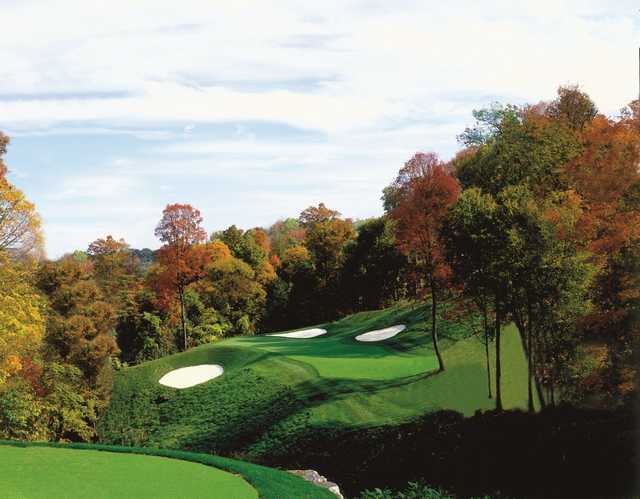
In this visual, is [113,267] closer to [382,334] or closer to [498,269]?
[382,334]

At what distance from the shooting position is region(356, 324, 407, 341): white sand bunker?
127ft

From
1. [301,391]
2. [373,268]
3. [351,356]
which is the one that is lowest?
[301,391]

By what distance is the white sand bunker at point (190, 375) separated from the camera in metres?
35.8

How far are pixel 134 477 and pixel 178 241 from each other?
3269 centimetres

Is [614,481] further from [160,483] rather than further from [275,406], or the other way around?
[275,406]

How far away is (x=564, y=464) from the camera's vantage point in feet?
64.3

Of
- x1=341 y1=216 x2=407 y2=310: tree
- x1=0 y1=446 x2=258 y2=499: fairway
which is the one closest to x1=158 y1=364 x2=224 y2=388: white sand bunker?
x1=0 y1=446 x2=258 y2=499: fairway

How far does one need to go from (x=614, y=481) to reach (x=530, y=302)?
6228 millimetres

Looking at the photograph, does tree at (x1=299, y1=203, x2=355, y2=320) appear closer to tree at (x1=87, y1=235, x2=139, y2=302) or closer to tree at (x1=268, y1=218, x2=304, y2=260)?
tree at (x1=268, y1=218, x2=304, y2=260)

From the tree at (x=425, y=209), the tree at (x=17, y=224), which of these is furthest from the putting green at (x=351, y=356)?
the tree at (x=17, y=224)

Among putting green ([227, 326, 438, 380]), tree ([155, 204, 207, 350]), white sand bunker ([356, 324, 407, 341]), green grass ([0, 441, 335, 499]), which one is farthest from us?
tree ([155, 204, 207, 350])

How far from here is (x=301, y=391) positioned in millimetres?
29375

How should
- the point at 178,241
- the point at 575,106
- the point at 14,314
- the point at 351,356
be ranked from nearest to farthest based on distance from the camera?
the point at 14,314 < the point at 351,356 < the point at 575,106 < the point at 178,241

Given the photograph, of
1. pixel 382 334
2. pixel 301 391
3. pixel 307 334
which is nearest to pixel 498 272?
pixel 301 391
